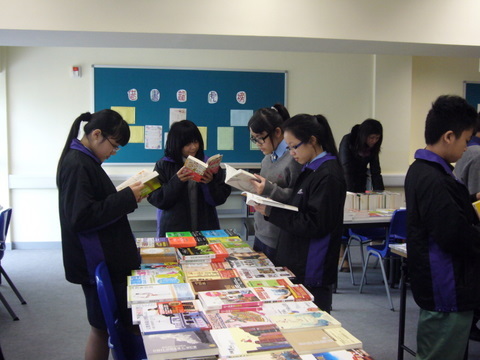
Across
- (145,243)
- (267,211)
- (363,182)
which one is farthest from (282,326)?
(363,182)

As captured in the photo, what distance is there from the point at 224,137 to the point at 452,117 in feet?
15.0

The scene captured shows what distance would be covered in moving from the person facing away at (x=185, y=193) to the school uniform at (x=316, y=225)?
3.01 feet

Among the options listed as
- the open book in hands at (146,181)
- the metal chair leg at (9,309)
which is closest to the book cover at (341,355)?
the open book in hands at (146,181)

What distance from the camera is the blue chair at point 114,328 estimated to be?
5.99ft

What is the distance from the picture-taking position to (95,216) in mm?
1990

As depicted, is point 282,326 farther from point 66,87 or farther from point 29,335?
point 66,87

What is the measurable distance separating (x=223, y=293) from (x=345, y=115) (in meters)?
5.15

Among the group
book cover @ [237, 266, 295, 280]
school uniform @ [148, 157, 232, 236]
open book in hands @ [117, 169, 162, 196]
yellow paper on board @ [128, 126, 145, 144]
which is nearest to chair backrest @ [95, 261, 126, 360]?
open book in hands @ [117, 169, 162, 196]

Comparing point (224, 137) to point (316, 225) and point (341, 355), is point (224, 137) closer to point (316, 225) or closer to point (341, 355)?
point (316, 225)

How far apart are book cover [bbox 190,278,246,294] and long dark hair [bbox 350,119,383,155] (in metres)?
2.99

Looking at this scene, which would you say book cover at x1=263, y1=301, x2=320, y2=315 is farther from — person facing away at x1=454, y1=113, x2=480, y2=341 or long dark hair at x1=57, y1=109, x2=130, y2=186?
person facing away at x1=454, y1=113, x2=480, y2=341

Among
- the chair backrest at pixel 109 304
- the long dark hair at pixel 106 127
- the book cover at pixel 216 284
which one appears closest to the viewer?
the chair backrest at pixel 109 304

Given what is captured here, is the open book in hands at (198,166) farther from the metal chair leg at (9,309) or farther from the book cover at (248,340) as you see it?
the metal chair leg at (9,309)

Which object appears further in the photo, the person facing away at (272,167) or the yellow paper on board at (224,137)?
the yellow paper on board at (224,137)
